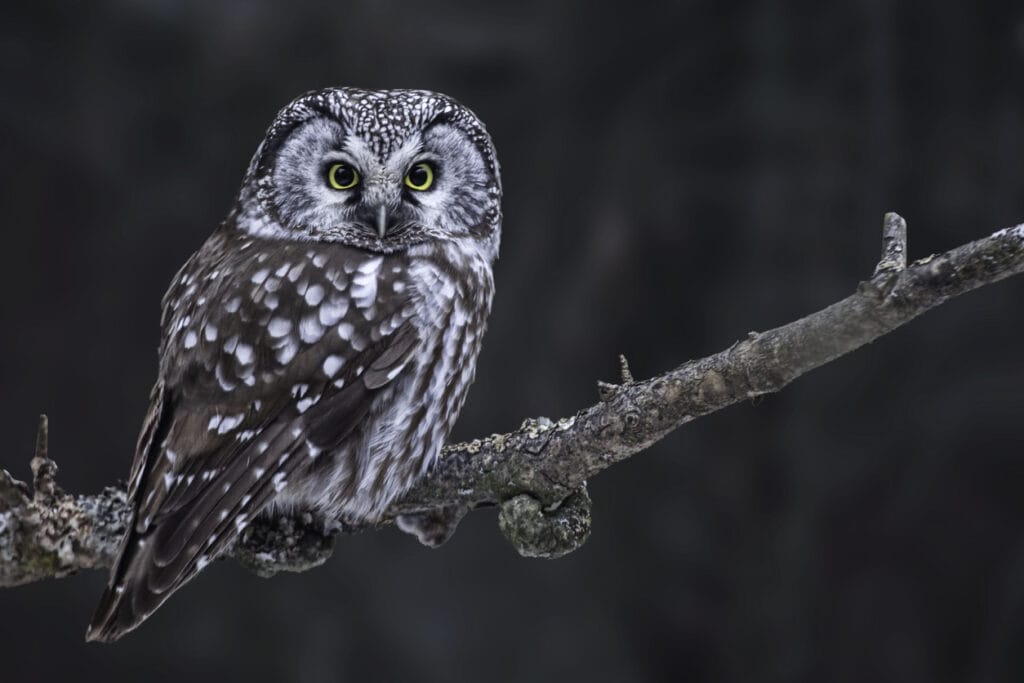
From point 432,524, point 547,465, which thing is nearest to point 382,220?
point 547,465

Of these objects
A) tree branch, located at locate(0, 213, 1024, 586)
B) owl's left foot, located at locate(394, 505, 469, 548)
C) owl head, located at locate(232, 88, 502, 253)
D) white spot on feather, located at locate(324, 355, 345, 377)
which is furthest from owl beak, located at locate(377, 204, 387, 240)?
owl's left foot, located at locate(394, 505, 469, 548)

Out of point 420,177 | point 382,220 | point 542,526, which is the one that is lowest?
point 542,526

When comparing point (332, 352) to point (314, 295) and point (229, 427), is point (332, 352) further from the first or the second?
point (229, 427)

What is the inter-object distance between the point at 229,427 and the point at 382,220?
42 cm

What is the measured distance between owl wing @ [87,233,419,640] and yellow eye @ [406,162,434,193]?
8.4 inches

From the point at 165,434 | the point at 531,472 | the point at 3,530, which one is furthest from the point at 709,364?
the point at 3,530

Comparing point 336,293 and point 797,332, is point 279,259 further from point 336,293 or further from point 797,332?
point 797,332

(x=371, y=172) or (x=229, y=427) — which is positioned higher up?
(x=371, y=172)

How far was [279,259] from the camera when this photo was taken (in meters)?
1.85

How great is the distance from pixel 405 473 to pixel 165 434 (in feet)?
1.35

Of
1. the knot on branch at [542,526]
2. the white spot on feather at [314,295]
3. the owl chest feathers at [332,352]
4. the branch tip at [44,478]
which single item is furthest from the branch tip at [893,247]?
→ the branch tip at [44,478]

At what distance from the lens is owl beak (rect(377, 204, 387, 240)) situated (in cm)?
182

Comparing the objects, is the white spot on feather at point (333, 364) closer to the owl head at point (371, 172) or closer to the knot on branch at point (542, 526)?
the owl head at point (371, 172)

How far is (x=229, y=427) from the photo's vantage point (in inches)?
67.9
